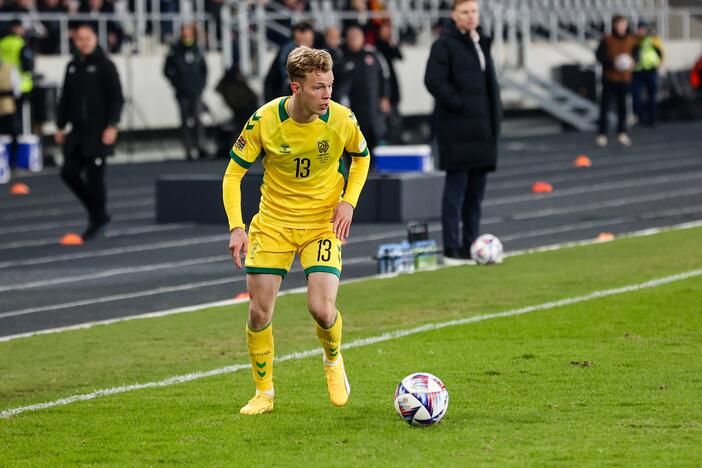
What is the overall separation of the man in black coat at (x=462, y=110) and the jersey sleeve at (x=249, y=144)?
5.97 metres

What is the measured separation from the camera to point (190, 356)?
9.74m

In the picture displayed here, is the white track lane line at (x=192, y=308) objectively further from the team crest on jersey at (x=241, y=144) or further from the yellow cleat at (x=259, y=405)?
the team crest on jersey at (x=241, y=144)

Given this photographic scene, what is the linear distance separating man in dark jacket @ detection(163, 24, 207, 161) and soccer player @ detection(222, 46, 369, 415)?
1984 cm

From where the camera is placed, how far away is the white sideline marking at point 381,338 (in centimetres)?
835

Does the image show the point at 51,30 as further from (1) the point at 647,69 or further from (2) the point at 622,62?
(1) the point at 647,69

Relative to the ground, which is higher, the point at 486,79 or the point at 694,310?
the point at 486,79

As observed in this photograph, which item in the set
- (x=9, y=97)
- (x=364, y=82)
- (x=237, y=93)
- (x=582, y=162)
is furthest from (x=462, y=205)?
(x=237, y=93)

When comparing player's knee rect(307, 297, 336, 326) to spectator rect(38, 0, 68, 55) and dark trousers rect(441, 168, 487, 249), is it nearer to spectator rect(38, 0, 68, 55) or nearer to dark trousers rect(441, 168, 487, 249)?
dark trousers rect(441, 168, 487, 249)

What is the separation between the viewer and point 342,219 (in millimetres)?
7652

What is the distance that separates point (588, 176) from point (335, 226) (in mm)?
16337

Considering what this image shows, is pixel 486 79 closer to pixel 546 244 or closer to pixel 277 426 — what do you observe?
pixel 546 244

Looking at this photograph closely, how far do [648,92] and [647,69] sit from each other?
1.06 metres

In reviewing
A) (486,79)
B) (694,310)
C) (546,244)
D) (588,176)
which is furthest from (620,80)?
(694,310)

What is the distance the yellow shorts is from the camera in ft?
25.3
